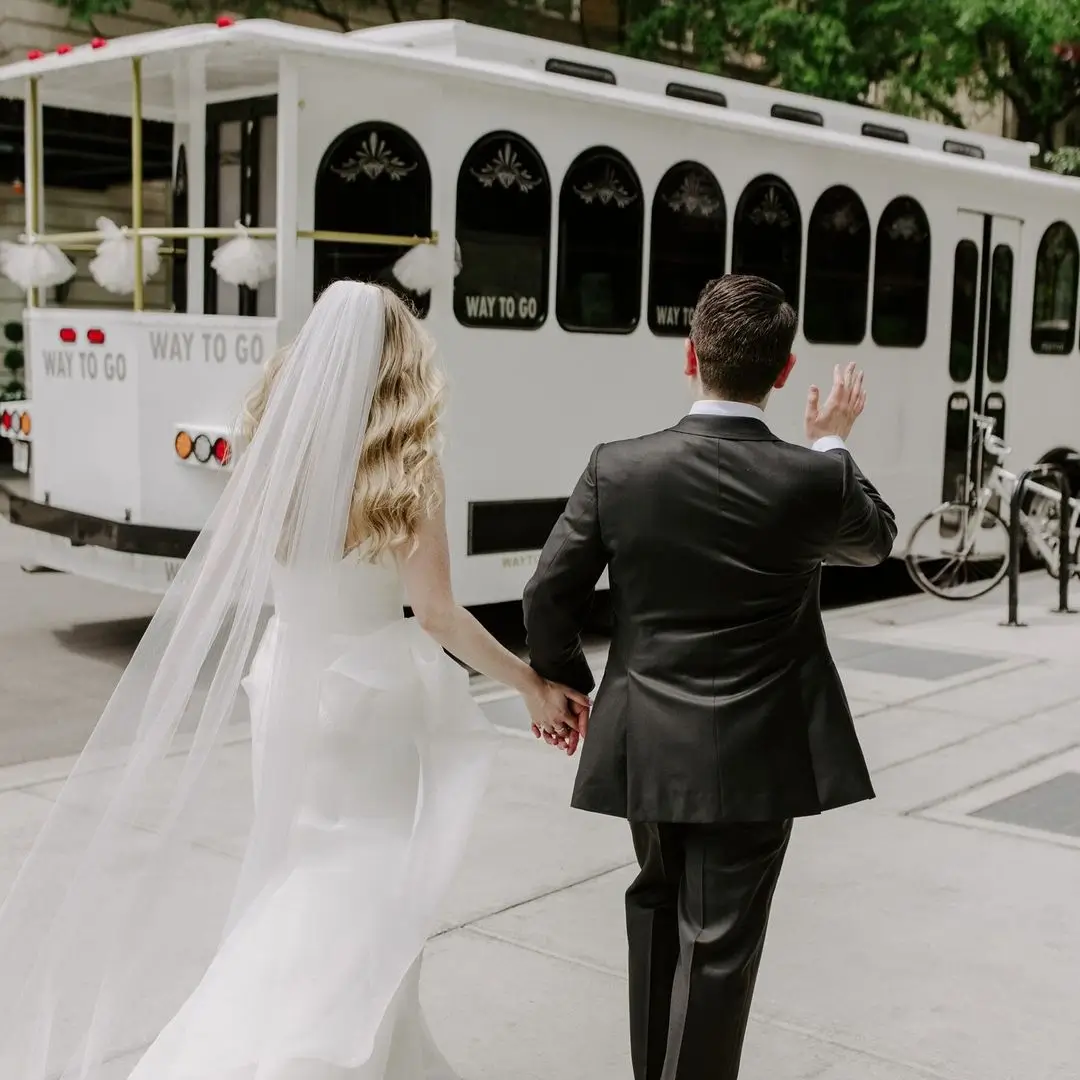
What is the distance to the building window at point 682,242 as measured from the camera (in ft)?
32.1

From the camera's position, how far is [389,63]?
809 centimetres

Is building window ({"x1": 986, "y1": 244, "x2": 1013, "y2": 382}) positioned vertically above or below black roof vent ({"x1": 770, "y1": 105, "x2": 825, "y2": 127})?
below

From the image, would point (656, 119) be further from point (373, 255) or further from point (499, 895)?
point (499, 895)

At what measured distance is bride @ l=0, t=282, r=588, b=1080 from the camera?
335cm

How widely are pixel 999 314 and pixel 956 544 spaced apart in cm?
221

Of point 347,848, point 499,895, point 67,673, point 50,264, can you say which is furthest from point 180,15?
point 347,848

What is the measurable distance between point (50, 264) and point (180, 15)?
14368 millimetres

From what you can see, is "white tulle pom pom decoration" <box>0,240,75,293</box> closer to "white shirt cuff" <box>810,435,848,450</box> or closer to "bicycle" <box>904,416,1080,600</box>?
"bicycle" <box>904,416,1080,600</box>

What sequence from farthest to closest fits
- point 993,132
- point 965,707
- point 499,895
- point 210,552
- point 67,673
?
point 993,132, point 67,673, point 965,707, point 499,895, point 210,552

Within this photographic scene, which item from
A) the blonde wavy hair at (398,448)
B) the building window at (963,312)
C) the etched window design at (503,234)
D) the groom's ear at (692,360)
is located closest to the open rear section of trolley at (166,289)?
the etched window design at (503,234)

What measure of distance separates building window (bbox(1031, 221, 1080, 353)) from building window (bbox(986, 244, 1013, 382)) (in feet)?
1.33

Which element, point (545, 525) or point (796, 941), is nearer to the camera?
point (796, 941)

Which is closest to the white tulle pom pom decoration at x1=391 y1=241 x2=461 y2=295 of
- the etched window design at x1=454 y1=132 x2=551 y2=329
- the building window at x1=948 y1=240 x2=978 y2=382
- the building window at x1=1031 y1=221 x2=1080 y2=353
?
the etched window design at x1=454 y1=132 x2=551 y2=329

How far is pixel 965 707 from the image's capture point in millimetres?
8141
